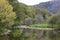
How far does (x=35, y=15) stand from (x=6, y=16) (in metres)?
13.6

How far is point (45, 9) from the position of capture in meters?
31.2

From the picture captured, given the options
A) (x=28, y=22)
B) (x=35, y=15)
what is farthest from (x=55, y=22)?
(x=35, y=15)

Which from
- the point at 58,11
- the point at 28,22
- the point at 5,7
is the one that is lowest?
the point at 28,22

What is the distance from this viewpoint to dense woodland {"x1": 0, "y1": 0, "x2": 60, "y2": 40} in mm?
14045

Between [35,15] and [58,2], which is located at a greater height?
[58,2]

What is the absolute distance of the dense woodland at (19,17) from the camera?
1405cm

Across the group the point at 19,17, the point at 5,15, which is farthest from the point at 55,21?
the point at 5,15

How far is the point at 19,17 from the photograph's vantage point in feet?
64.1

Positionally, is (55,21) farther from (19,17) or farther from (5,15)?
(5,15)

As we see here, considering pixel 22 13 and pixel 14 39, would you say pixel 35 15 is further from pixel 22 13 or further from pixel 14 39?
pixel 14 39

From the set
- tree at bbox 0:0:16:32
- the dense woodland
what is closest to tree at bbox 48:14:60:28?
the dense woodland

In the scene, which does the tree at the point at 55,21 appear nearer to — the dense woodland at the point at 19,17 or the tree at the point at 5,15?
the dense woodland at the point at 19,17

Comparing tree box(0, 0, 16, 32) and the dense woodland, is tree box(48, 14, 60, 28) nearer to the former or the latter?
the dense woodland

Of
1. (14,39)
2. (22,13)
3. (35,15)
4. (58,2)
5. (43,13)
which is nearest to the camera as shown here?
(14,39)
